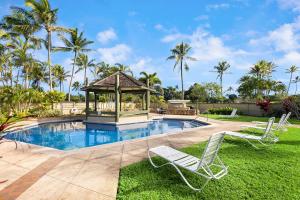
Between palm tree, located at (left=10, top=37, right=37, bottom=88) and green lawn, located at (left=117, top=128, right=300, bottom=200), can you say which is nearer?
green lawn, located at (left=117, top=128, right=300, bottom=200)

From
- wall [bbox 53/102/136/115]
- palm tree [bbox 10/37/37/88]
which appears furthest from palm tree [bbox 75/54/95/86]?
palm tree [bbox 10/37/37/88]

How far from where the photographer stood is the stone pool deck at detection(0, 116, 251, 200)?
3911 millimetres

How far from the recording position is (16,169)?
205 inches

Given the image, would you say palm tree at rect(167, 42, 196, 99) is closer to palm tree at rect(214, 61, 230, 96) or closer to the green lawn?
palm tree at rect(214, 61, 230, 96)

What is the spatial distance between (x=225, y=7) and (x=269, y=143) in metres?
11.9

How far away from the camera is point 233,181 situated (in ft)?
14.1

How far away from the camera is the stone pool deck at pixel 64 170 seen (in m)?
3.91

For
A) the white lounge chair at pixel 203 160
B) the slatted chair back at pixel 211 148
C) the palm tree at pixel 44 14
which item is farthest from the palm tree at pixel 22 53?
the slatted chair back at pixel 211 148

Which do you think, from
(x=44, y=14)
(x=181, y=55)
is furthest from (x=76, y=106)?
(x=181, y=55)

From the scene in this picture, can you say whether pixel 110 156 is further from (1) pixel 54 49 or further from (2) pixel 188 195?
(1) pixel 54 49

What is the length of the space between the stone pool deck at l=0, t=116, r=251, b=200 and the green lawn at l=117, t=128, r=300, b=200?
378 mm

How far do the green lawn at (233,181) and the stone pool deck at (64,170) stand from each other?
378 mm

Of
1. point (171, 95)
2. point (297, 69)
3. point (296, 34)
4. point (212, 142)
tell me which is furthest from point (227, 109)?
point (297, 69)

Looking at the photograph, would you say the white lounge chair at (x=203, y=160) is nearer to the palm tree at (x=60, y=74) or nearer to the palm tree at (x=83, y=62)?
Answer: the palm tree at (x=83, y=62)
